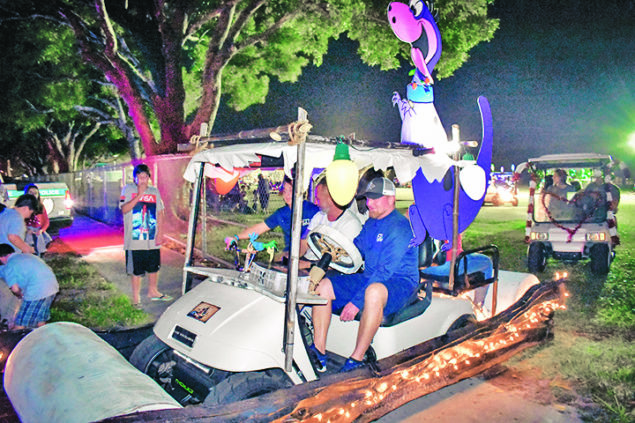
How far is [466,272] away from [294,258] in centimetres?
240

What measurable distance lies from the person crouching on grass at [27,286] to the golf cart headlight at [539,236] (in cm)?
869

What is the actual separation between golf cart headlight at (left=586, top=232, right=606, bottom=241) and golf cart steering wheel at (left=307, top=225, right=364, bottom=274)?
7519mm

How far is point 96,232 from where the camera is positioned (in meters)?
15.8

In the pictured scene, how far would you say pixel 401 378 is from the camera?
3.24m

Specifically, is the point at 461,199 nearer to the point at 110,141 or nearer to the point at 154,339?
the point at 154,339

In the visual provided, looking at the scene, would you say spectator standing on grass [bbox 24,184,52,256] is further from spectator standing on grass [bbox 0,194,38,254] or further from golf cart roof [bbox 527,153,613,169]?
golf cart roof [bbox 527,153,613,169]

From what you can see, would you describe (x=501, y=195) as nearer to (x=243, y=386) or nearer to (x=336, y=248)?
(x=336, y=248)

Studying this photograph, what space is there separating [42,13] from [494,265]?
15221mm

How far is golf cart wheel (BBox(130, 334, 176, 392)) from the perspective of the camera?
3623mm

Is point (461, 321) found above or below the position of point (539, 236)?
below

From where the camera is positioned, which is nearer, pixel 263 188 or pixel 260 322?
pixel 260 322

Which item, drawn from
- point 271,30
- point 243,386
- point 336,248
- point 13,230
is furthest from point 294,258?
point 271,30

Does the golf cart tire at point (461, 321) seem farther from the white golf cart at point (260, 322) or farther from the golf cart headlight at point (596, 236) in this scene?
the golf cart headlight at point (596, 236)

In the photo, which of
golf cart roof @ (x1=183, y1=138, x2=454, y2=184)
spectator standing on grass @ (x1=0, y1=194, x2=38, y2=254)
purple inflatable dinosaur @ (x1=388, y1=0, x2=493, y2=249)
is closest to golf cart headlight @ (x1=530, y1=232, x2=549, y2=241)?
purple inflatable dinosaur @ (x1=388, y1=0, x2=493, y2=249)
